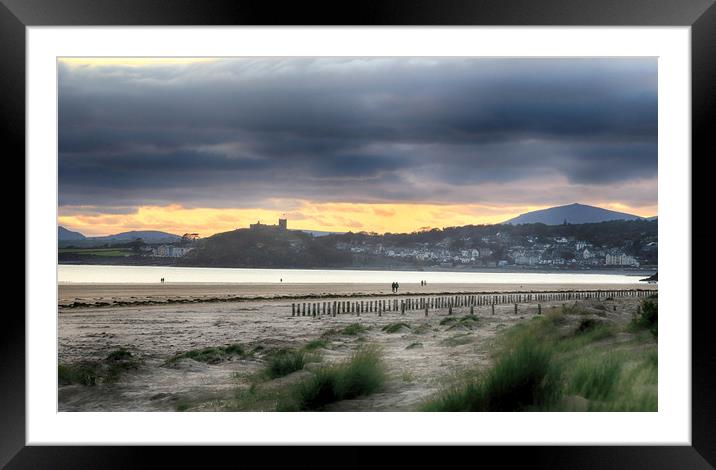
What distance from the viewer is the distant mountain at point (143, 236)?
1102 cm

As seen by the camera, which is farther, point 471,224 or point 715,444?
point 471,224

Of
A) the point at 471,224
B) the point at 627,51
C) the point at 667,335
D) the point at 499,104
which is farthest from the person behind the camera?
the point at 471,224

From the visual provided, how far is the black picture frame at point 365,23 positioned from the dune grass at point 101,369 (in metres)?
7.91

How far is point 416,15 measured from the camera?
2287mm

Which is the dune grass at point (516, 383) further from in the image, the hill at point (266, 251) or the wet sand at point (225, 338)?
the hill at point (266, 251)

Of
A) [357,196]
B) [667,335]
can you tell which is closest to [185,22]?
[667,335]

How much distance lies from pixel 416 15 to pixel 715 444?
6.40ft

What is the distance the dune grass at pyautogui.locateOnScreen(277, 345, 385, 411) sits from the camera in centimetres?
577

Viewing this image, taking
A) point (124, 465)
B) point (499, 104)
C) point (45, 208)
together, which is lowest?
point (124, 465)

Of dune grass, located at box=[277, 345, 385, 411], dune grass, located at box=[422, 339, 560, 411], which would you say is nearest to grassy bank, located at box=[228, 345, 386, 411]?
dune grass, located at box=[277, 345, 385, 411]

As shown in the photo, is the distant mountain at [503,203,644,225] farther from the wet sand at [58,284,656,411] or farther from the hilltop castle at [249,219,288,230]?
the hilltop castle at [249,219,288,230]

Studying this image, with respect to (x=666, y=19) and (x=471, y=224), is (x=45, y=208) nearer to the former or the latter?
(x=666, y=19)

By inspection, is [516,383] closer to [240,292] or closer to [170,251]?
[170,251]

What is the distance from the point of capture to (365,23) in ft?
7.54
